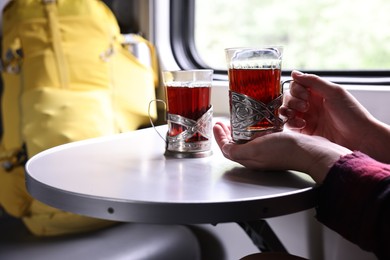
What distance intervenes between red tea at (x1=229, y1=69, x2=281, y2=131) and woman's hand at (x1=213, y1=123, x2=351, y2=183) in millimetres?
66

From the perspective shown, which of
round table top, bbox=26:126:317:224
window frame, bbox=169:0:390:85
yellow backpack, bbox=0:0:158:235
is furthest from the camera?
window frame, bbox=169:0:390:85

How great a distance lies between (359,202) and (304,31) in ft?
10.5

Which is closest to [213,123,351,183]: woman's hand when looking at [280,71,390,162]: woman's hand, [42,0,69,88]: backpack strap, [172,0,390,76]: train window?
[280,71,390,162]: woman's hand

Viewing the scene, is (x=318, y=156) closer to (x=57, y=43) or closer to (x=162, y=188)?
(x=162, y=188)

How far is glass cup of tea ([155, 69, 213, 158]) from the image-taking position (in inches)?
37.6

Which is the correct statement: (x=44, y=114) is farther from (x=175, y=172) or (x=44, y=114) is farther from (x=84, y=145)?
(x=175, y=172)

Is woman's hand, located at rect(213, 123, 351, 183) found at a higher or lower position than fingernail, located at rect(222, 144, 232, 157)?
higher

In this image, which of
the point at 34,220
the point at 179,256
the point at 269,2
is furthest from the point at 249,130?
the point at 269,2

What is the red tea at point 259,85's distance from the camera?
88 cm

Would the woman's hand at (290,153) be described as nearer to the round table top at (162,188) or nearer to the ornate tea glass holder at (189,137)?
the round table top at (162,188)

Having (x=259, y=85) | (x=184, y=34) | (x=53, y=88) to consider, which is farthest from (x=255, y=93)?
(x=184, y=34)

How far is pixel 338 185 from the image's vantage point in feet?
2.38

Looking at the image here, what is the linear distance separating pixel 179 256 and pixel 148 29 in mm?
1076

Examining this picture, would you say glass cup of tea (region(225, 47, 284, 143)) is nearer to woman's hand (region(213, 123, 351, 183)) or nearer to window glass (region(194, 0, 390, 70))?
woman's hand (region(213, 123, 351, 183))
